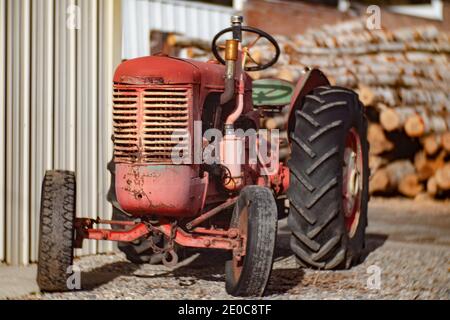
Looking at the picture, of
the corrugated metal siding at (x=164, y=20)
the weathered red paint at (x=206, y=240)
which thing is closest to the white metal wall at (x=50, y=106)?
the weathered red paint at (x=206, y=240)

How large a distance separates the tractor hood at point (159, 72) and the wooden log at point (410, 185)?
288 inches

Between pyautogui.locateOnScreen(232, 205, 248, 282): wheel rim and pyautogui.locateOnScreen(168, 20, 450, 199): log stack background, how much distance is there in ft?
19.5

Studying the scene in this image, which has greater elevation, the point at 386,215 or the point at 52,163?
the point at 52,163

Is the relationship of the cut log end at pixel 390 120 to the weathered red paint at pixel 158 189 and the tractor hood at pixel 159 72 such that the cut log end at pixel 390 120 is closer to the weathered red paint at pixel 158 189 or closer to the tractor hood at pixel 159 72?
the tractor hood at pixel 159 72

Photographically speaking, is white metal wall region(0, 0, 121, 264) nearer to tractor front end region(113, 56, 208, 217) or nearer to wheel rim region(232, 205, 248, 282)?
tractor front end region(113, 56, 208, 217)

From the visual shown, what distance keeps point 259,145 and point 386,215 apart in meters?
4.76

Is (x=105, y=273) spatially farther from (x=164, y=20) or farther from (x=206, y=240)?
(x=164, y=20)

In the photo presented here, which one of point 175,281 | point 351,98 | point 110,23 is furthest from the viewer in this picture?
point 110,23

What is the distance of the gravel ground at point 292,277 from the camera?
5.66 meters

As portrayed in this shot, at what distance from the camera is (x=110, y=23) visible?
7625 millimetres

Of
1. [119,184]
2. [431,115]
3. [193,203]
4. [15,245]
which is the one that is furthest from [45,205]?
Result: [431,115]

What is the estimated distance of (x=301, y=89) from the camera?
21.5 ft

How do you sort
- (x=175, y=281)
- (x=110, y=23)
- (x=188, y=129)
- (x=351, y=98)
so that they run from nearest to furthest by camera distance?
(x=188, y=129), (x=175, y=281), (x=351, y=98), (x=110, y=23)

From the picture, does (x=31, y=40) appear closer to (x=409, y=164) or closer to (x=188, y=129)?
(x=188, y=129)
